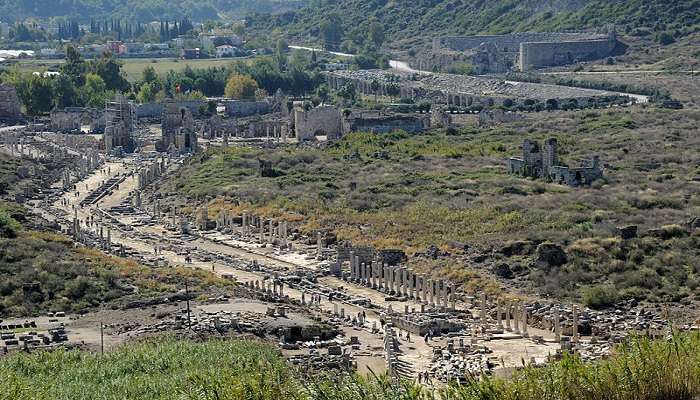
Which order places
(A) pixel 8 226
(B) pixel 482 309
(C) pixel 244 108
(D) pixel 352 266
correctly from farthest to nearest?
(C) pixel 244 108
(A) pixel 8 226
(D) pixel 352 266
(B) pixel 482 309

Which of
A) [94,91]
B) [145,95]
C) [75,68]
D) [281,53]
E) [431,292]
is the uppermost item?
[431,292]

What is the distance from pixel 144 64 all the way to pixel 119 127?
201ft

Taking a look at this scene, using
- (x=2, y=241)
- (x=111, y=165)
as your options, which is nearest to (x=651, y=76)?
(x=111, y=165)

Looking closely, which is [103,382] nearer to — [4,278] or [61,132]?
[4,278]

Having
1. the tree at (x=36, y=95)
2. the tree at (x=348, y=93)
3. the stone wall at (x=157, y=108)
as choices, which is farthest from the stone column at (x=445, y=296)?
the tree at (x=36, y=95)

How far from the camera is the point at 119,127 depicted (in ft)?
316

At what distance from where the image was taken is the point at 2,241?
51406 millimetres

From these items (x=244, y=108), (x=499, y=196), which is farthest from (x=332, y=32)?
(x=499, y=196)

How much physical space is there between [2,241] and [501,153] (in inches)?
1383

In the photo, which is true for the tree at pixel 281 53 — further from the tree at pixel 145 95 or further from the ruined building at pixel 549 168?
the ruined building at pixel 549 168

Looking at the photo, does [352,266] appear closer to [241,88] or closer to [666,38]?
[241,88]

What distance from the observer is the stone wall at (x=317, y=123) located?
9675 cm

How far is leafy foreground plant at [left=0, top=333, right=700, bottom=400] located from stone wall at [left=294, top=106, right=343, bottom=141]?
61648 mm

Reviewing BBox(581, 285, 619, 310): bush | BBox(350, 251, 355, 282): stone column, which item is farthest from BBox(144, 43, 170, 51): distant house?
BBox(581, 285, 619, 310): bush
